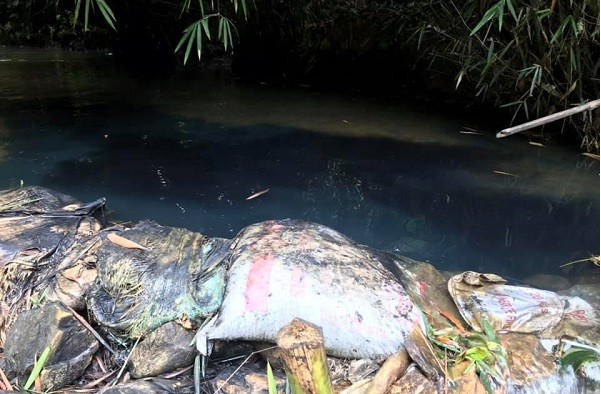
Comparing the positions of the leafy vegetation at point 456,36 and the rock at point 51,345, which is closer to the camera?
the rock at point 51,345

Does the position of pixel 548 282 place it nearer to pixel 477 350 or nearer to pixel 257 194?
pixel 477 350

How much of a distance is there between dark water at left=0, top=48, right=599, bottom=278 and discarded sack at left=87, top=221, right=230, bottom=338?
0.47 metres

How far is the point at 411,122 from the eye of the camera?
3.97 m

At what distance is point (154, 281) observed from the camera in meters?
1.51

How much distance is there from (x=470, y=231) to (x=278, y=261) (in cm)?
114

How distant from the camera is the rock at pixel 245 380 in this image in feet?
4.15

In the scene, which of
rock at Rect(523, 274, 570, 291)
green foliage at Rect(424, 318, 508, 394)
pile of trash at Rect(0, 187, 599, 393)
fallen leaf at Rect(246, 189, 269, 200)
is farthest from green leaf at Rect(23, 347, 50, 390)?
rock at Rect(523, 274, 570, 291)

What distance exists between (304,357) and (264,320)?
0.44 metres

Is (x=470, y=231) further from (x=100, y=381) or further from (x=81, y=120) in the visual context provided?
(x=81, y=120)

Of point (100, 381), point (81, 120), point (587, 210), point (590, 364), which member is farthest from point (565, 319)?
point (81, 120)

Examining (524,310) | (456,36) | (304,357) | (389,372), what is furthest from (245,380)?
(456,36)

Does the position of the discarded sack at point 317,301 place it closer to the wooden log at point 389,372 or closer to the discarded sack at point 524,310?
the wooden log at point 389,372

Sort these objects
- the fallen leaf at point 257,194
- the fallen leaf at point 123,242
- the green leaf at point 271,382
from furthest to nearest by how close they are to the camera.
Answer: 1. the fallen leaf at point 257,194
2. the fallen leaf at point 123,242
3. the green leaf at point 271,382

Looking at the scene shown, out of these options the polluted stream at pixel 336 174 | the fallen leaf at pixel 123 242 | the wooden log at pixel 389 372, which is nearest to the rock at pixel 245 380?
the wooden log at pixel 389 372
